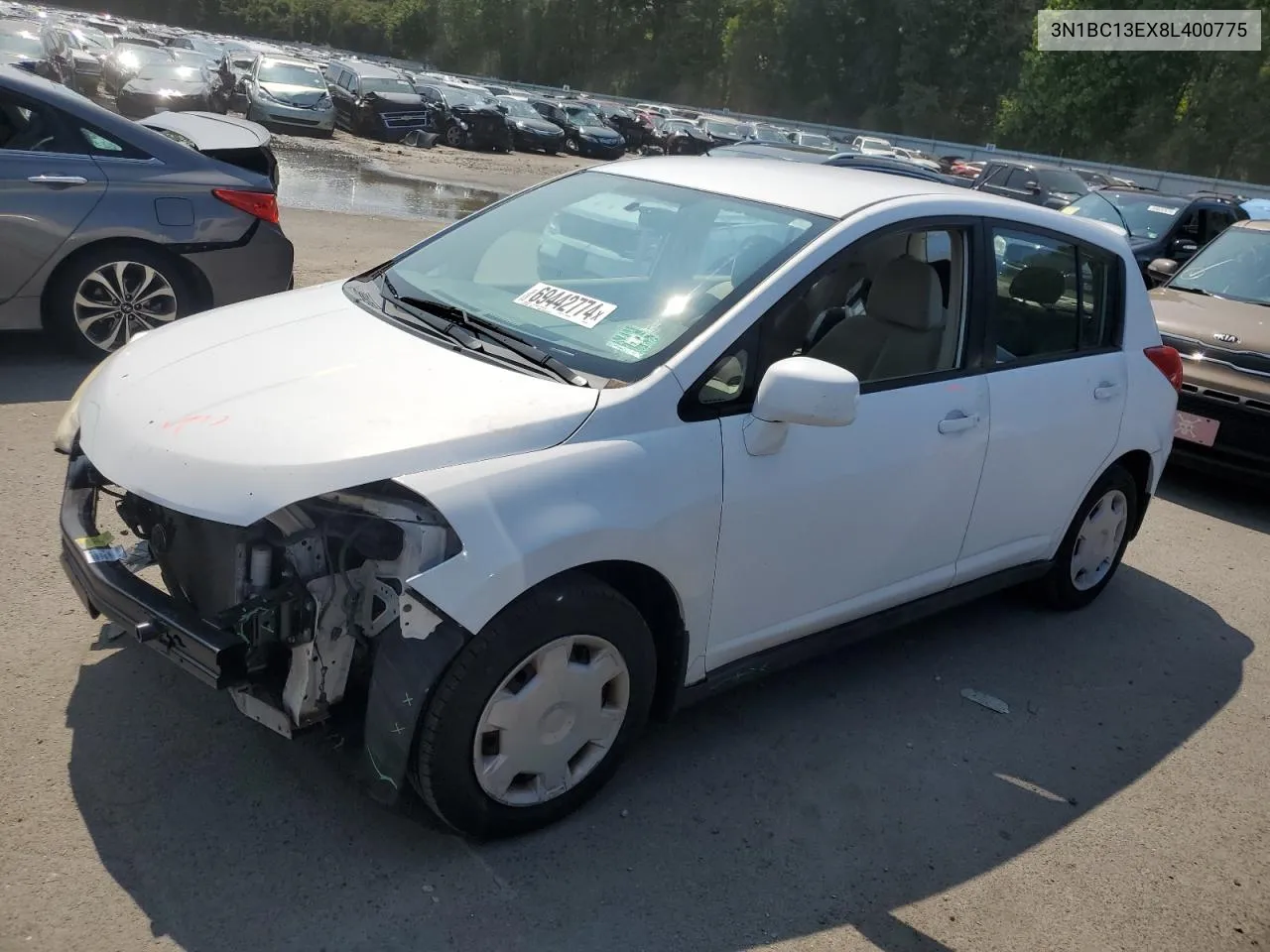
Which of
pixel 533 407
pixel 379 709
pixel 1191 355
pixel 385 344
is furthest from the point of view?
pixel 1191 355

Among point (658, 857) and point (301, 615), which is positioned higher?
point (301, 615)

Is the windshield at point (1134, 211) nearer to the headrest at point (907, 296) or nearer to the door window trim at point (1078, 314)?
the door window trim at point (1078, 314)

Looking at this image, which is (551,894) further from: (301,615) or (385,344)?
(385,344)

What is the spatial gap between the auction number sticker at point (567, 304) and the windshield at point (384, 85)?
27.2 meters

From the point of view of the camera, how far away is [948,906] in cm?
308

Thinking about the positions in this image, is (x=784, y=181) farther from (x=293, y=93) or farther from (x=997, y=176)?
(x=293, y=93)

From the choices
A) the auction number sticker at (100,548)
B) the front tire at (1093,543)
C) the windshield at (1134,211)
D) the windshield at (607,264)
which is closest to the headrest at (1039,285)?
the front tire at (1093,543)

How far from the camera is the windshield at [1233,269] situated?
26.2ft

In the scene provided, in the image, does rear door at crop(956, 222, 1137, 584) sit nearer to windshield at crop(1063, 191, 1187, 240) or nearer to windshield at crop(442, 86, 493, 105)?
windshield at crop(1063, 191, 1187, 240)

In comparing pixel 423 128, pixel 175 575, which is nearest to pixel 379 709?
pixel 175 575

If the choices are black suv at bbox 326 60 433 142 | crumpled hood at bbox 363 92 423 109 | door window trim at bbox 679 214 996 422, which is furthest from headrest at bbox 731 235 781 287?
crumpled hood at bbox 363 92 423 109

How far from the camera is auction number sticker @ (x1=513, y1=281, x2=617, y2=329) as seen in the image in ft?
11.1

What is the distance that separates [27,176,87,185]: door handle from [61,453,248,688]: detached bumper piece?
3426mm

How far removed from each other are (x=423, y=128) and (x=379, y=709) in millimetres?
28862
